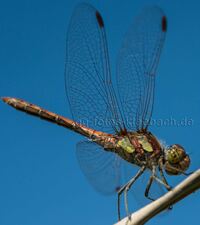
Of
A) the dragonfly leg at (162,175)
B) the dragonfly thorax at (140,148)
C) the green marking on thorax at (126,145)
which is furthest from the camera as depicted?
the green marking on thorax at (126,145)

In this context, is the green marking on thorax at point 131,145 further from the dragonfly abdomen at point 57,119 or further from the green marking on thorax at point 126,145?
the dragonfly abdomen at point 57,119

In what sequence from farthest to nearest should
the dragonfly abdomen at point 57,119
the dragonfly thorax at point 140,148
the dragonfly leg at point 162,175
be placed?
the dragonfly abdomen at point 57,119 < the dragonfly thorax at point 140,148 < the dragonfly leg at point 162,175

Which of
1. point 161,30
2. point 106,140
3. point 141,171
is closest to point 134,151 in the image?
point 141,171

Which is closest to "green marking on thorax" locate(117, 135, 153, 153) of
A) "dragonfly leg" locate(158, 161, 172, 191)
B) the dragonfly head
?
→ "dragonfly leg" locate(158, 161, 172, 191)

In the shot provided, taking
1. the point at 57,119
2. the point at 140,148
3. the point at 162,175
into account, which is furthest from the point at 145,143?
the point at 57,119

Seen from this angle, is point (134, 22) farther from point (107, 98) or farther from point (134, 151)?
point (134, 151)

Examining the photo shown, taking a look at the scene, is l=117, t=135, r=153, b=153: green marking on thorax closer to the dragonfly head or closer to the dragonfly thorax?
the dragonfly thorax

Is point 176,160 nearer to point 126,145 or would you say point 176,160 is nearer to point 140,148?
point 140,148

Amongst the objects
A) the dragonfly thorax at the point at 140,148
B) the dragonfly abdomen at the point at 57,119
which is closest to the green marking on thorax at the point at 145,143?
the dragonfly thorax at the point at 140,148

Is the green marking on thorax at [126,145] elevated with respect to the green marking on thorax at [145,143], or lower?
elevated
